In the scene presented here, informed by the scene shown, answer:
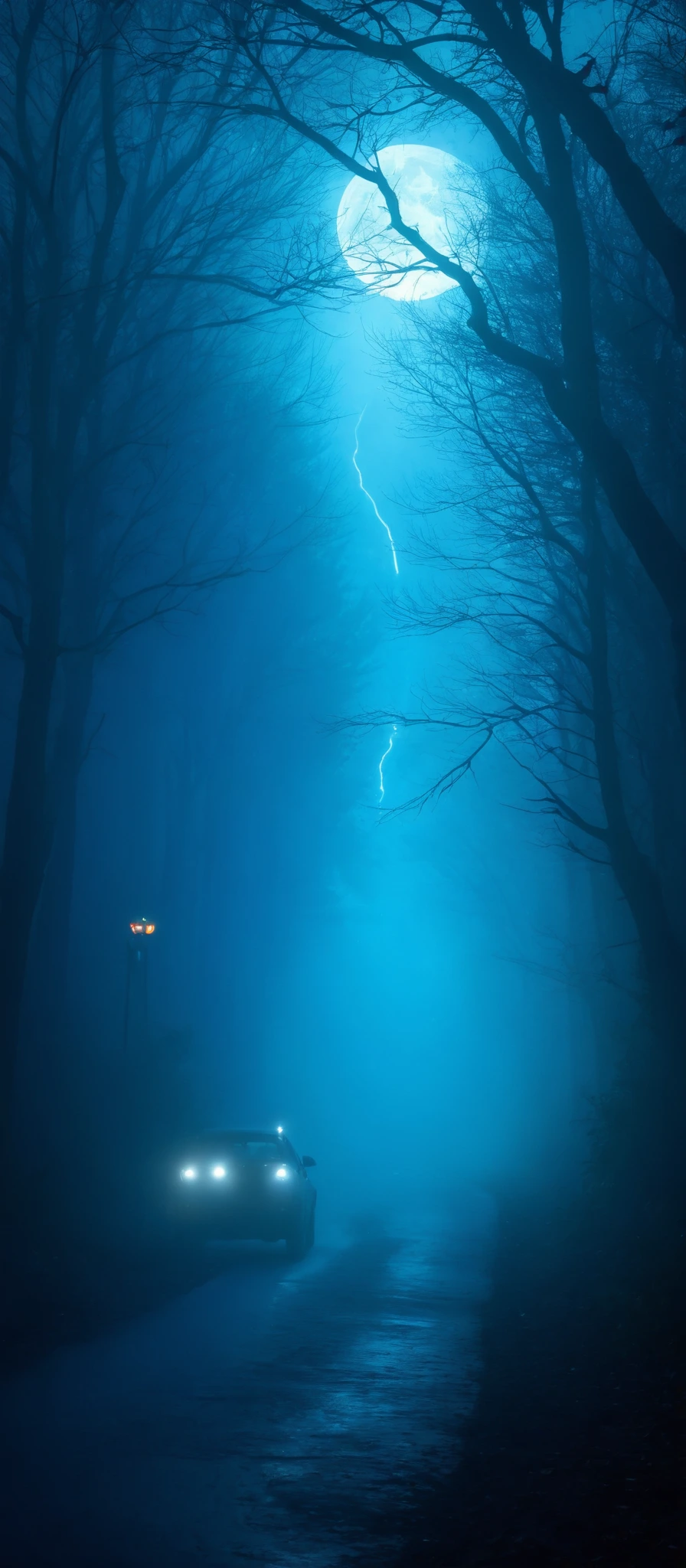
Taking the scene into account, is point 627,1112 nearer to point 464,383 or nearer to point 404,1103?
point 464,383

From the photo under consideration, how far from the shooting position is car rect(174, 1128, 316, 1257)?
14078mm

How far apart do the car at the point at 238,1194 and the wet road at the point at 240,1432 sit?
2652mm

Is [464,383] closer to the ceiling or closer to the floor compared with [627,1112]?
closer to the ceiling

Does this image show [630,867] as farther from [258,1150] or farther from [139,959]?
[139,959]

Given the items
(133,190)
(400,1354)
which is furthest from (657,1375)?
(133,190)

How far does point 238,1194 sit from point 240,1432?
7.78 metres

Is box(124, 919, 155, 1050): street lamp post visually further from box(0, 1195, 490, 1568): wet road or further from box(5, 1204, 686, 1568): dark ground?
box(0, 1195, 490, 1568): wet road

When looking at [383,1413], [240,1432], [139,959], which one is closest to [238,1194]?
[383,1413]

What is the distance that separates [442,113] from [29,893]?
7.82m

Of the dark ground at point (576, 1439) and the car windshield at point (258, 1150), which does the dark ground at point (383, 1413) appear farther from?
the car windshield at point (258, 1150)

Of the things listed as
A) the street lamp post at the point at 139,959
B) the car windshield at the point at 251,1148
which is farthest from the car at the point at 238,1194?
the street lamp post at the point at 139,959

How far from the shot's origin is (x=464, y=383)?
46.0ft

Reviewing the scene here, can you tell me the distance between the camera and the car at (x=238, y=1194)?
46.2 feet

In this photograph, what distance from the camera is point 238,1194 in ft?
46.5
